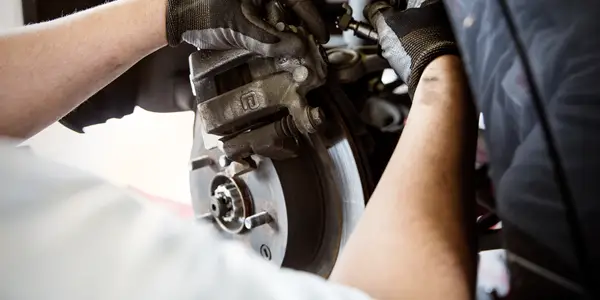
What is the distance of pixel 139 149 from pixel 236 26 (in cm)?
83

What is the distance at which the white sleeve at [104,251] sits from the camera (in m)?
0.37

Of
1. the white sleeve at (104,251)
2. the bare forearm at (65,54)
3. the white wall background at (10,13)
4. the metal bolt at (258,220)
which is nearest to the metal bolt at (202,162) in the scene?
the metal bolt at (258,220)

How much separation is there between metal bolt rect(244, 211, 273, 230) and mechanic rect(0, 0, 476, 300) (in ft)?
0.87

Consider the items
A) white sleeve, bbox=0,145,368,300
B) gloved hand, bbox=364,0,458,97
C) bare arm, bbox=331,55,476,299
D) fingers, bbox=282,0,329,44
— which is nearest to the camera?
white sleeve, bbox=0,145,368,300

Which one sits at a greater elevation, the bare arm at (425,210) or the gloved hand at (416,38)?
the gloved hand at (416,38)

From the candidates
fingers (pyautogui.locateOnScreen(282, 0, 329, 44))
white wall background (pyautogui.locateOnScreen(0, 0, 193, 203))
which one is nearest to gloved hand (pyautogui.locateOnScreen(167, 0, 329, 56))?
fingers (pyautogui.locateOnScreen(282, 0, 329, 44))

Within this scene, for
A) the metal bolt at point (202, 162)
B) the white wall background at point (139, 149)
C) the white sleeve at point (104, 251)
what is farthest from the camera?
the white wall background at point (139, 149)

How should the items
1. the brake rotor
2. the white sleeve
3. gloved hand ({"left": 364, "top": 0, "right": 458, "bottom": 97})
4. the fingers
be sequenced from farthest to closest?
the brake rotor < the fingers < gloved hand ({"left": 364, "top": 0, "right": 458, "bottom": 97}) < the white sleeve

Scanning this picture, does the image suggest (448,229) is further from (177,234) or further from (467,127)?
(177,234)

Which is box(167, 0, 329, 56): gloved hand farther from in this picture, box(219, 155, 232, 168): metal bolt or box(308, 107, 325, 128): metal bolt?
box(219, 155, 232, 168): metal bolt

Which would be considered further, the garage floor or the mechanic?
the garage floor

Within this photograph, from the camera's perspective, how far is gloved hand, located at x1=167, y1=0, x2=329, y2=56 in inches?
28.5

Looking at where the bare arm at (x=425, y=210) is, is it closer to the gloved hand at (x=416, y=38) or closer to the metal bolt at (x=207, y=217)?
the gloved hand at (x=416, y=38)

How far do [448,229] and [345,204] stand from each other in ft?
1.19
